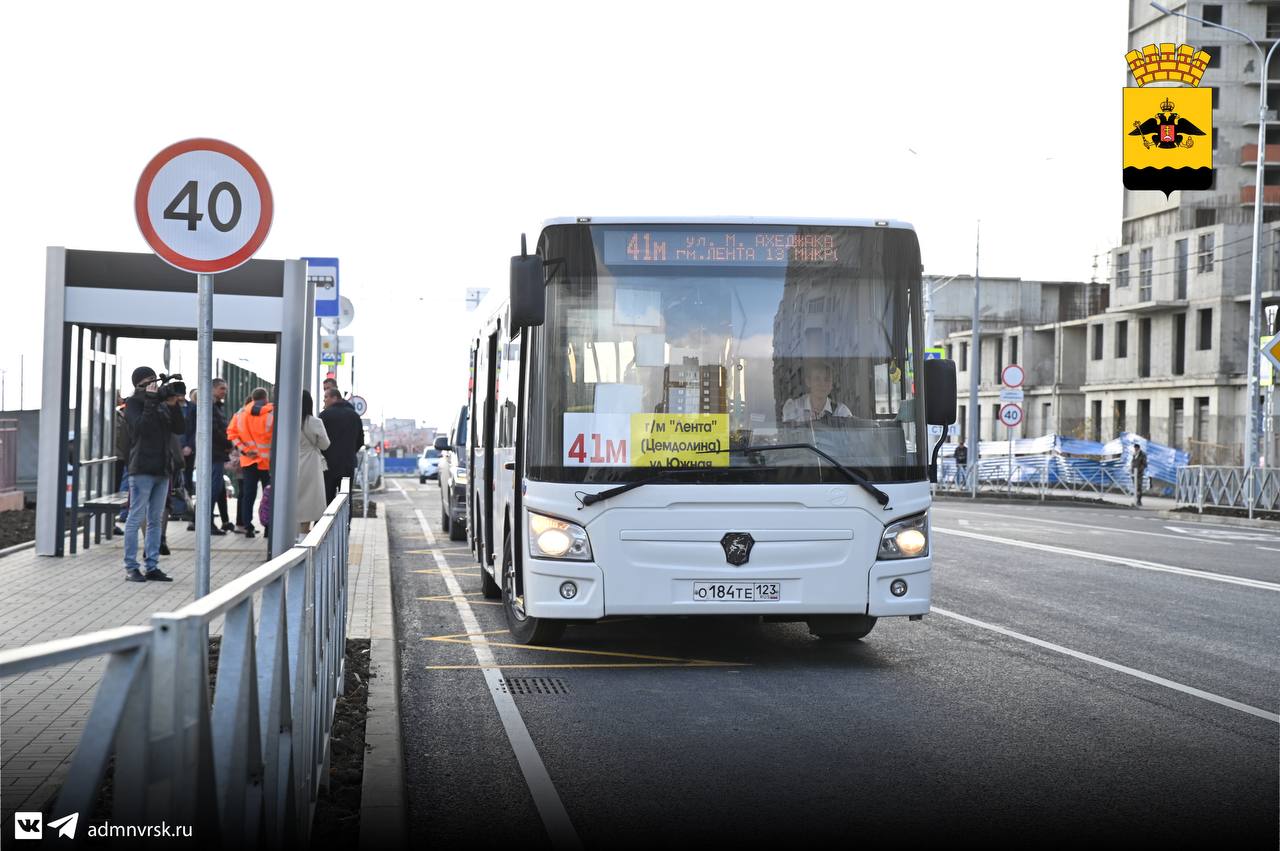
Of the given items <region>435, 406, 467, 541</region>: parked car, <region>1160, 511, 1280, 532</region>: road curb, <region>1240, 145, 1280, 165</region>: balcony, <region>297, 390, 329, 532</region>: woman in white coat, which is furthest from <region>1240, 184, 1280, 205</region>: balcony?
<region>297, 390, 329, 532</region>: woman in white coat

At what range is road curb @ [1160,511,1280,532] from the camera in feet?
106

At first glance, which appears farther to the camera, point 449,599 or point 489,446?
point 449,599

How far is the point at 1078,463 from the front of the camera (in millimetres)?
55000

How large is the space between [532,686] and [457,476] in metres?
12.3

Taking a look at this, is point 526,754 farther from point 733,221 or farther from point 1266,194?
point 1266,194

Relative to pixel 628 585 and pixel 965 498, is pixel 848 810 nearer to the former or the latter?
pixel 628 585

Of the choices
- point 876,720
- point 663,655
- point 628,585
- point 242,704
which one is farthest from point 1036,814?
point 663,655

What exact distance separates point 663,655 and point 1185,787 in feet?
14.6

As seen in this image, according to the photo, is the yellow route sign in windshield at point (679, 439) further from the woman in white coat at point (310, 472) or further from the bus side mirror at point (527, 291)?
the woman in white coat at point (310, 472)

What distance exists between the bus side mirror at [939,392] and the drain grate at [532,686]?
2.87 meters

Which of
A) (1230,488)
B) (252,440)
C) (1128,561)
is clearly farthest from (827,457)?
(1230,488)

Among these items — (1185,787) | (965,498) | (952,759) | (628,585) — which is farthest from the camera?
(965,498)

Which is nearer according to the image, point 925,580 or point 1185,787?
point 1185,787

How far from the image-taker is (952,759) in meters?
6.61
